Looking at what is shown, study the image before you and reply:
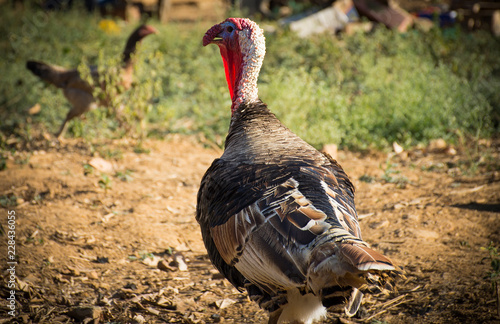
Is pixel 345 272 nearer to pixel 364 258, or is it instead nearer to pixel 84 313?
pixel 364 258

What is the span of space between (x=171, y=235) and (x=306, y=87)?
3293mm

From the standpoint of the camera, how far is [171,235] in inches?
163

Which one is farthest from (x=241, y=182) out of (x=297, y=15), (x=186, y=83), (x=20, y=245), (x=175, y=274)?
(x=297, y=15)

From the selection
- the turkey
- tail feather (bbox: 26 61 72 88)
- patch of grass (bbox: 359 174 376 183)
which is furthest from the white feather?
tail feather (bbox: 26 61 72 88)

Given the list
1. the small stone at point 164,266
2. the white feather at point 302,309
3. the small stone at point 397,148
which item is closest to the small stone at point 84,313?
the small stone at point 164,266

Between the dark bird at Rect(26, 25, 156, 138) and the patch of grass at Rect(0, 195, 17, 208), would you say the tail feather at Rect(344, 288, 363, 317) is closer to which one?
the patch of grass at Rect(0, 195, 17, 208)

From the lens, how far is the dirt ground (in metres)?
3.16

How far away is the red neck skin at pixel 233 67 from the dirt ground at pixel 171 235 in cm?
140

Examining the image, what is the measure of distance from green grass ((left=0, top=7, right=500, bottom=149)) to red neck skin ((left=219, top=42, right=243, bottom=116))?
1.91 metres

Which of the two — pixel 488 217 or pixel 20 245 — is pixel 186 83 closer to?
pixel 20 245

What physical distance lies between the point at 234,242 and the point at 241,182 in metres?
0.38

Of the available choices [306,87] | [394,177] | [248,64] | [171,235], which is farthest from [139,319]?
[306,87]

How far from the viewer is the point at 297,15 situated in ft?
38.5

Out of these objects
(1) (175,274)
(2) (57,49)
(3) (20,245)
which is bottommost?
→ (1) (175,274)
